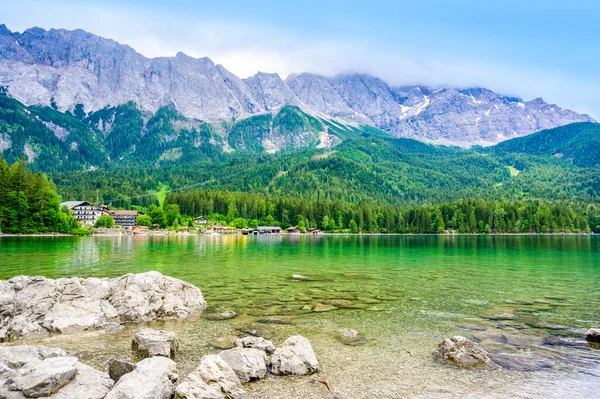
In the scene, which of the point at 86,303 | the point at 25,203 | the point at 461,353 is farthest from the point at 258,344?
the point at 25,203

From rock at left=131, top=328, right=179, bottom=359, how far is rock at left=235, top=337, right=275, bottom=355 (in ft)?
9.29

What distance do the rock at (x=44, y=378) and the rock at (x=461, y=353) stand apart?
14.0m

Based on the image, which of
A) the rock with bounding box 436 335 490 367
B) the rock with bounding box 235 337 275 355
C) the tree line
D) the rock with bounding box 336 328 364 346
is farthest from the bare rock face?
the tree line

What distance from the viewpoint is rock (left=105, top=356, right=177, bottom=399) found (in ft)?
36.7

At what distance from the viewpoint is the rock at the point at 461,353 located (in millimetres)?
15977

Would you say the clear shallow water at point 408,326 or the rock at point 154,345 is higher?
the rock at point 154,345

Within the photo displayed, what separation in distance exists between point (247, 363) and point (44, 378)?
6.55 m

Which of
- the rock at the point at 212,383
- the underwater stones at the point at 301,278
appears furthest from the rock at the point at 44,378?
the underwater stones at the point at 301,278

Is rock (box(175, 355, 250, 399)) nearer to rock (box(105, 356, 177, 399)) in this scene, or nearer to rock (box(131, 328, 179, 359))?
rock (box(105, 356, 177, 399))

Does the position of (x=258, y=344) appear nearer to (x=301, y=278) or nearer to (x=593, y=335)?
(x=593, y=335)

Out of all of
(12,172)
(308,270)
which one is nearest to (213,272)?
(308,270)

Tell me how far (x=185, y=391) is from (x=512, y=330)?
1760 cm

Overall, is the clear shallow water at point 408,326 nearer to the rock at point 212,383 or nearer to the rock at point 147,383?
the rock at point 212,383

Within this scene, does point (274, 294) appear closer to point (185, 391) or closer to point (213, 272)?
point (213, 272)
